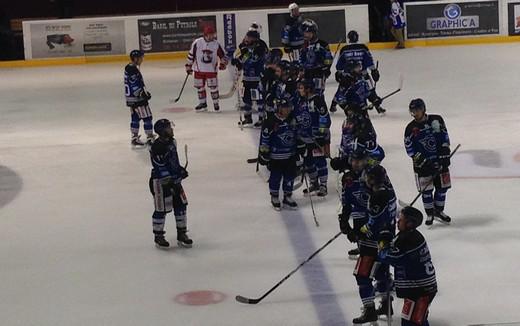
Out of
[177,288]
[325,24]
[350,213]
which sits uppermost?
[325,24]

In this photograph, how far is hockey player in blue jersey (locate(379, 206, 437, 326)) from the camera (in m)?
7.21

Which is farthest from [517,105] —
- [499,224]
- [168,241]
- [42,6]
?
[42,6]

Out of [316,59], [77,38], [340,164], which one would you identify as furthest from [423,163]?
[77,38]

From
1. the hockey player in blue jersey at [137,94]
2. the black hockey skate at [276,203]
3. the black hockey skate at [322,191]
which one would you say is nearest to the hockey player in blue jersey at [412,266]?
the black hockey skate at [276,203]

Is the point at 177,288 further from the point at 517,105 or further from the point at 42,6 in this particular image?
the point at 42,6

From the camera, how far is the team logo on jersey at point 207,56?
57.5 feet

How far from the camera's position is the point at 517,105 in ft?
56.7

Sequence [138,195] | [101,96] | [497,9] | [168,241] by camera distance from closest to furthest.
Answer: [168,241], [138,195], [101,96], [497,9]

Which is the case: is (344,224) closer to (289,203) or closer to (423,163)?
(423,163)

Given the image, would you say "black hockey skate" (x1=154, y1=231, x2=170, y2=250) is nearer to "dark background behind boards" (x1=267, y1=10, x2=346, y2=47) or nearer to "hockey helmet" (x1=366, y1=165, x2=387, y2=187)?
"hockey helmet" (x1=366, y1=165, x2=387, y2=187)

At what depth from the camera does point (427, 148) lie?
34.3 ft

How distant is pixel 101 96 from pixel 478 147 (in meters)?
8.24

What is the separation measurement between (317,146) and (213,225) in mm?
1549

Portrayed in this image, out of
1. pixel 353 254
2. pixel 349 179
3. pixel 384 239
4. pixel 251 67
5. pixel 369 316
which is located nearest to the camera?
pixel 384 239
